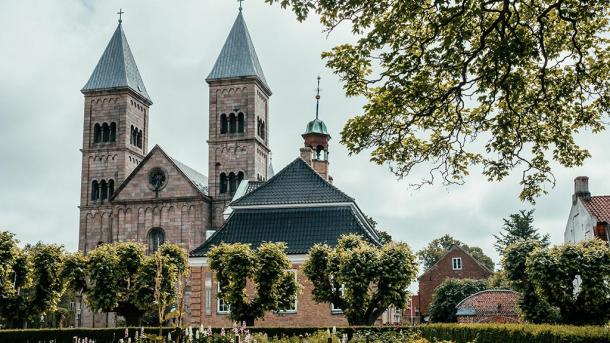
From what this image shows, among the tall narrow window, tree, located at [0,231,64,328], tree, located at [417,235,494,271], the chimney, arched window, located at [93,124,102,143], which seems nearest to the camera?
tree, located at [0,231,64,328]

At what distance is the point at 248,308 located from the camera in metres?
30.4

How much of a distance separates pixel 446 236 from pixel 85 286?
68655 mm

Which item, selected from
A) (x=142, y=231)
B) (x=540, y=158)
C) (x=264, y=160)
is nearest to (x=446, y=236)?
(x=264, y=160)

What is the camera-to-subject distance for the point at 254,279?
3094cm

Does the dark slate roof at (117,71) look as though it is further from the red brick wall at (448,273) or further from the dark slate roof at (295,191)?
the red brick wall at (448,273)

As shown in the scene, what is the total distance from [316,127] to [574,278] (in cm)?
2836

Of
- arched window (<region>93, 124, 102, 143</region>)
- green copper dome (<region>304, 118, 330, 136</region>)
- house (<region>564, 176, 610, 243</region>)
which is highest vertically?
arched window (<region>93, 124, 102, 143</region>)

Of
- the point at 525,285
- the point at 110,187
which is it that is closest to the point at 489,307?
the point at 525,285

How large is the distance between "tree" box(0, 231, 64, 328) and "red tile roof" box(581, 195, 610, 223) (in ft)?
93.4

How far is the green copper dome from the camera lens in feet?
→ 178

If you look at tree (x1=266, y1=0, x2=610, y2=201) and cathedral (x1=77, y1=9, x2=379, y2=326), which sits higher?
cathedral (x1=77, y1=9, x2=379, y2=326)

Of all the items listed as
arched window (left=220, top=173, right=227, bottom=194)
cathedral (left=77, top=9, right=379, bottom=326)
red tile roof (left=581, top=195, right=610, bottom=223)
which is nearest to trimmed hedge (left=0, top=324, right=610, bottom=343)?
red tile roof (left=581, top=195, right=610, bottom=223)

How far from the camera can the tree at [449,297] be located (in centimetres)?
5516

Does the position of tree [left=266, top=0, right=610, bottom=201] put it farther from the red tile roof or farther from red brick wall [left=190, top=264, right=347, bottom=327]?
the red tile roof
